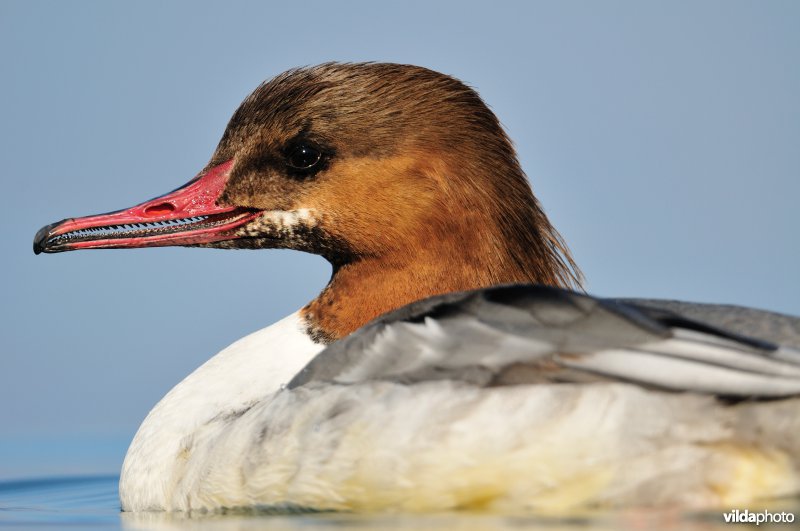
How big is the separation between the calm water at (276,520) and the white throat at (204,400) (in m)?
0.14

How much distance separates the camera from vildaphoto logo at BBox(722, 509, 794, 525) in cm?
460

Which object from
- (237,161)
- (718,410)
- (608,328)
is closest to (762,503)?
(718,410)

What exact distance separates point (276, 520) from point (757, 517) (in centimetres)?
179

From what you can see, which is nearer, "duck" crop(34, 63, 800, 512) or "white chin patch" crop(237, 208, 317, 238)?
"duck" crop(34, 63, 800, 512)

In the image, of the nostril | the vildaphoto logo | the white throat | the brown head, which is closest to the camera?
the vildaphoto logo

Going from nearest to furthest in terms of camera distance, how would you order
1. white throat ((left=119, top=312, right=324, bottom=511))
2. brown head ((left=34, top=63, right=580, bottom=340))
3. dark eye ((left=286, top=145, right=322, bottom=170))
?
1. white throat ((left=119, top=312, right=324, bottom=511))
2. brown head ((left=34, top=63, right=580, bottom=340))
3. dark eye ((left=286, top=145, right=322, bottom=170))

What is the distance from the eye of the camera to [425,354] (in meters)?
5.05

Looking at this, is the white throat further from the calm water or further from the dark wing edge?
the dark wing edge

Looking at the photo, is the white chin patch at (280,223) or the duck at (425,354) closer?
the duck at (425,354)

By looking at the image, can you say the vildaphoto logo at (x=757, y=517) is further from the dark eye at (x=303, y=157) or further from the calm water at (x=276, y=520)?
the dark eye at (x=303, y=157)

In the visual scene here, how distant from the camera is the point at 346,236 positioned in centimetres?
614

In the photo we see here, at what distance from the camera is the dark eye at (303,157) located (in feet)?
20.3

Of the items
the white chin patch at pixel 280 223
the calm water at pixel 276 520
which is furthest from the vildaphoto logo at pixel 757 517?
the white chin patch at pixel 280 223

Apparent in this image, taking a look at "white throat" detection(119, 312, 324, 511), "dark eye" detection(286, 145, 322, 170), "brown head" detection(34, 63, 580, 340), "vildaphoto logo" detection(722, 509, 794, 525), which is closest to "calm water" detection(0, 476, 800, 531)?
"vildaphoto logo" detection(722, 509, 794, 525)
